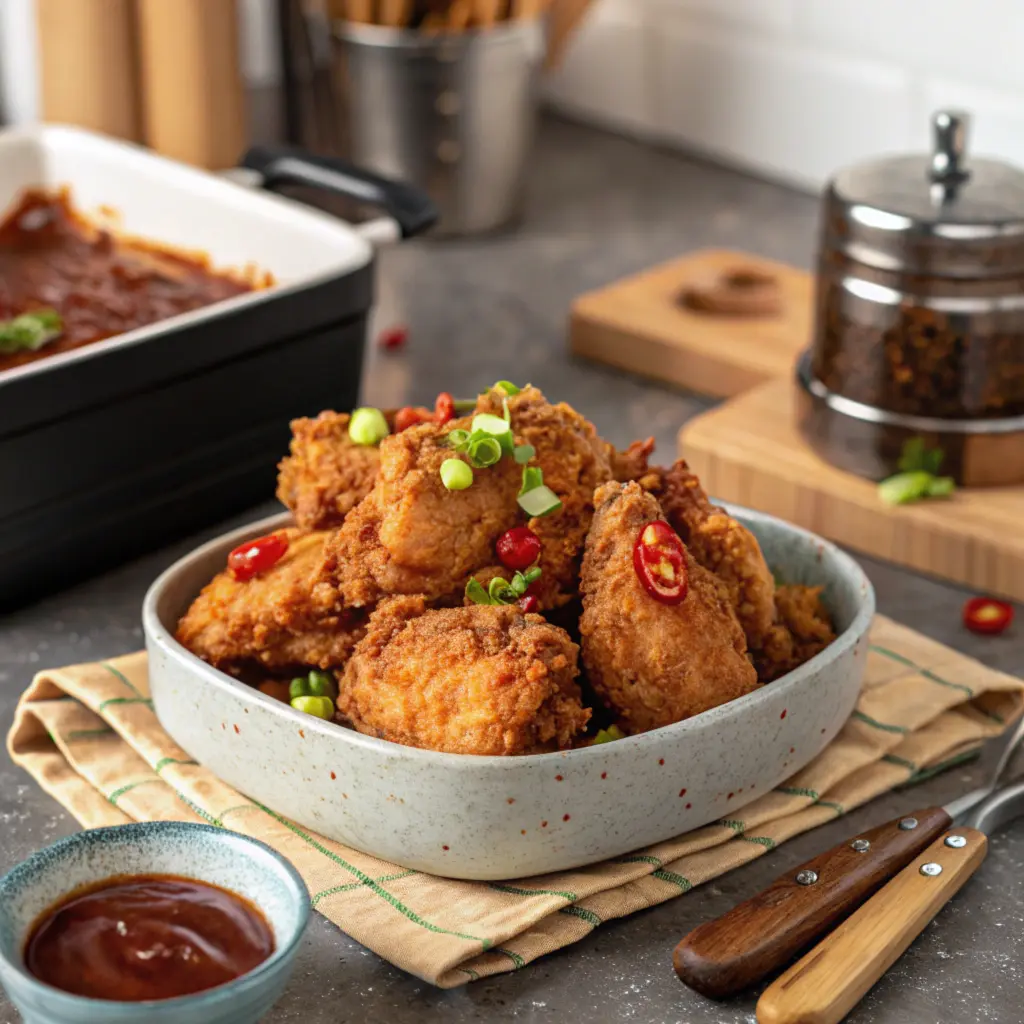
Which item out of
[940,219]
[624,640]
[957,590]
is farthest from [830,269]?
[624,640]

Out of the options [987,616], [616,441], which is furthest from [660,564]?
[616,441]

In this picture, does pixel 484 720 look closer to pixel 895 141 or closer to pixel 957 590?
pixel 957 590

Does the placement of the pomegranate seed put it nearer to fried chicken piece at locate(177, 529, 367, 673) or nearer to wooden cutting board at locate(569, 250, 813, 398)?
wooden cutting board at locate(569, 250, 813, 398)

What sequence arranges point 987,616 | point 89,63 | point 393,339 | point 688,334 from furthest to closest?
point 89,63 < point 393,339 < point 688,334 < point 987,616

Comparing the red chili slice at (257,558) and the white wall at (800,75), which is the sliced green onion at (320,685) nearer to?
the red chili slice at (257,558)

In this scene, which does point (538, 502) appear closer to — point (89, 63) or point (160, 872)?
Result: point (160, 872)

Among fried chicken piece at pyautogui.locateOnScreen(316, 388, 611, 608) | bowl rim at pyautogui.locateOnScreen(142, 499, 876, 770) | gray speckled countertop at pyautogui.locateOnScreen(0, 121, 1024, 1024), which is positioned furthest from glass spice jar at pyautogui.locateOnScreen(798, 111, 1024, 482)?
fried chicken piece at pyautogui.locateOnScreen(316, 388, 611, 608)
